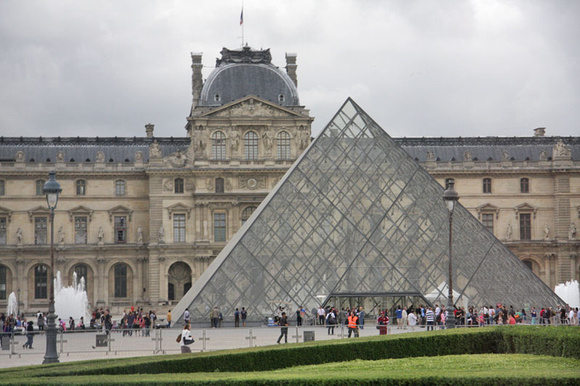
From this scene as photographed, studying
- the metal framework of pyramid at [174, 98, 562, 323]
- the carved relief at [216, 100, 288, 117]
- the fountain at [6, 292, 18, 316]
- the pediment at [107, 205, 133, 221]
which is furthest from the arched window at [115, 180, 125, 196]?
the metal framework of pyramid at [174, 98, 562, 323]

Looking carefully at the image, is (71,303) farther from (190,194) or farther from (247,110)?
(247,110)

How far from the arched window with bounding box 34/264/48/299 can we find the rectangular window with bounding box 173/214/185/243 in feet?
23.6

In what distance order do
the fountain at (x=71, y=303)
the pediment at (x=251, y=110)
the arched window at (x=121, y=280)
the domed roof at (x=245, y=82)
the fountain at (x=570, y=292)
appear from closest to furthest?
the fountain at (x=71, y=303) < the fountain at (x=570, y=292) < the pediment at (x=251, y=110) < the domed roof at (x=245, y=82) < the arched window at (x=121, y=280)

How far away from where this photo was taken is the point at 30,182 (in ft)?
175

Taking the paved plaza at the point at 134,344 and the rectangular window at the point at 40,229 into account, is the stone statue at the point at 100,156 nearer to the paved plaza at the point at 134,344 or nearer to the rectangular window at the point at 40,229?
the rectangular window at the point at 40,229

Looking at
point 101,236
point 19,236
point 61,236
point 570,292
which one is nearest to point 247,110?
point 101,236

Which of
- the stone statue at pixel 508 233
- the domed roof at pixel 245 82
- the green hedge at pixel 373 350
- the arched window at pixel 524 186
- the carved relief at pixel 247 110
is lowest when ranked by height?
the green hedge at pixel 373 350

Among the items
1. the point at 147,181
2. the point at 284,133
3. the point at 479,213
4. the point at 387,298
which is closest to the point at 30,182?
the point at 147,181

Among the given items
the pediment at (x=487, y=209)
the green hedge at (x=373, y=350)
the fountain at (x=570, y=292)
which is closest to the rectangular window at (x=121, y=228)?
the pediment at (x=487, y=209)

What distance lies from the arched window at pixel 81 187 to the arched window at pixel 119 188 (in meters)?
1.68

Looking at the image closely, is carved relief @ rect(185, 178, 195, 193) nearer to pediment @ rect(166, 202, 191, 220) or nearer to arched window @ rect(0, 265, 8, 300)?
pediment @ rect(166, 202, 191, 220)

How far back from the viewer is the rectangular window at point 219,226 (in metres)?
52.8

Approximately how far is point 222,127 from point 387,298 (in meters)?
23.3

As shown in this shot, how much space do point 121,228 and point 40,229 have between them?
426cm
